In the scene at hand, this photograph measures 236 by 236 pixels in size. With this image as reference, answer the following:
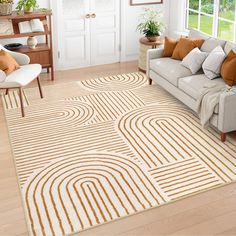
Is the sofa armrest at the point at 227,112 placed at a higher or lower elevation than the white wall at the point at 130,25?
lower

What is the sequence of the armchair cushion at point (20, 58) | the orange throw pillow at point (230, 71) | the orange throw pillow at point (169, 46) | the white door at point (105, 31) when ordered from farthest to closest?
the white door at point (105, 31)
the orange throw pillow at point (169, 46)
the armchair cushion at point (20, 58)
the orange throw pillow at point (230, 71)

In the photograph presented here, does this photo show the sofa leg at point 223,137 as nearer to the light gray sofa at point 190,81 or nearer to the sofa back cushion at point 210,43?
the light gray sofa at point 190,81

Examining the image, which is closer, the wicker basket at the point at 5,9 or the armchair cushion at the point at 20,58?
the armchair cushion at the point at 20,58

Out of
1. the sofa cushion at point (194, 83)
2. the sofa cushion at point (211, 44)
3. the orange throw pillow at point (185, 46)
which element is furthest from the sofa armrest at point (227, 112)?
the orange throw pillow at point (185, 46)

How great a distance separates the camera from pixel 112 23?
694 cm

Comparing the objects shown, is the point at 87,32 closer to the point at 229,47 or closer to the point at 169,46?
the point at 169,46

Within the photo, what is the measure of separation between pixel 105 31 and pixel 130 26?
1.51ft

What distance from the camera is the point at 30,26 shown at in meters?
6.01

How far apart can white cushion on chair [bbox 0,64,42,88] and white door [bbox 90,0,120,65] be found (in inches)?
66.5

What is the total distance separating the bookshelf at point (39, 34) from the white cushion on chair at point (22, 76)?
691 millimetres

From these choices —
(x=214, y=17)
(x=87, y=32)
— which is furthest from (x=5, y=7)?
(x=214, y=17)

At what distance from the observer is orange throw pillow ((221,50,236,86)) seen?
15.1 ft

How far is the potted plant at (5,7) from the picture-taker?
5.80 metres

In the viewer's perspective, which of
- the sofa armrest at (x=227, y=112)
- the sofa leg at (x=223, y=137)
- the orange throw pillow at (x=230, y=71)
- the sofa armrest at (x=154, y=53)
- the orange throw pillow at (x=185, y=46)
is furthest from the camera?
the sofa armrest at (x=154, y=53)
